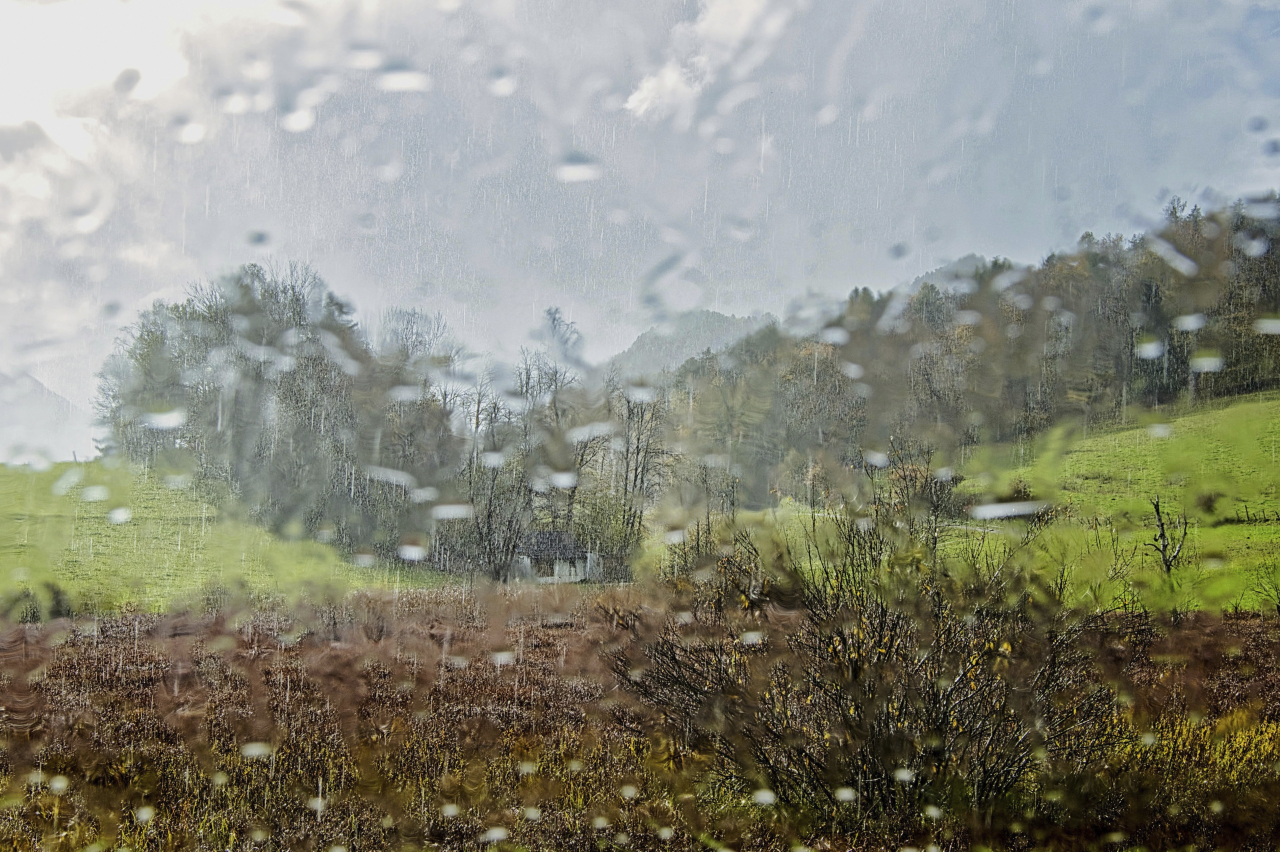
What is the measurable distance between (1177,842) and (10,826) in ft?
22.4

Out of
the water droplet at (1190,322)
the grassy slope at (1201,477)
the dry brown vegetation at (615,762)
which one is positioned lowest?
the dry brown vegetation at (615,762)

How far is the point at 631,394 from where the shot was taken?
31.8 m

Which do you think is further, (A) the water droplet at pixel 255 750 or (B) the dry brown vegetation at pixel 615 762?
(A) the water droplet at pixel 255 750

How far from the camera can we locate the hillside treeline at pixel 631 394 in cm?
2591

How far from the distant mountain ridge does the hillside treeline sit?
4.45 feet

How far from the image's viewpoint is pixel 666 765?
204 inches

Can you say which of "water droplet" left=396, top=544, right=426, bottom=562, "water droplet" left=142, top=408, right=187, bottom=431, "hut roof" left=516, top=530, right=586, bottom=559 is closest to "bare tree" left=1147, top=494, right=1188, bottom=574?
"hut roof" left=516, top=530, right=586, bottom=559

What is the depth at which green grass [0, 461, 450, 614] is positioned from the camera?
18.6m

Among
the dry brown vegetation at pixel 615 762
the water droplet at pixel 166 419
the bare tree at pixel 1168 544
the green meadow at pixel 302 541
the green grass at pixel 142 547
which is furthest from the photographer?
the water droplet at pixel 166 419

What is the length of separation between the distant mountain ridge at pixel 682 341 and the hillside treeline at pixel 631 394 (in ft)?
4.45

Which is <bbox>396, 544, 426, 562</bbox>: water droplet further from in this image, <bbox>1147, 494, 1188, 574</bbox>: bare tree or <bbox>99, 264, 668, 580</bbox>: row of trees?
<bbox>1147, 494, 1188, 574</bbox>: bare tree

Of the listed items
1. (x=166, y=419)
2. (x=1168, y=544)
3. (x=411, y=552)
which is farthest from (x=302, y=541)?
(x=1168, y=544)

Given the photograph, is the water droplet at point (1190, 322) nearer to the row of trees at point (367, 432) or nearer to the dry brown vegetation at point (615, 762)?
the row of trees at point (367, 432)

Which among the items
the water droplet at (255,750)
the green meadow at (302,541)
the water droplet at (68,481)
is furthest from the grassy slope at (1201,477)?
the water droplet at (68,481)
